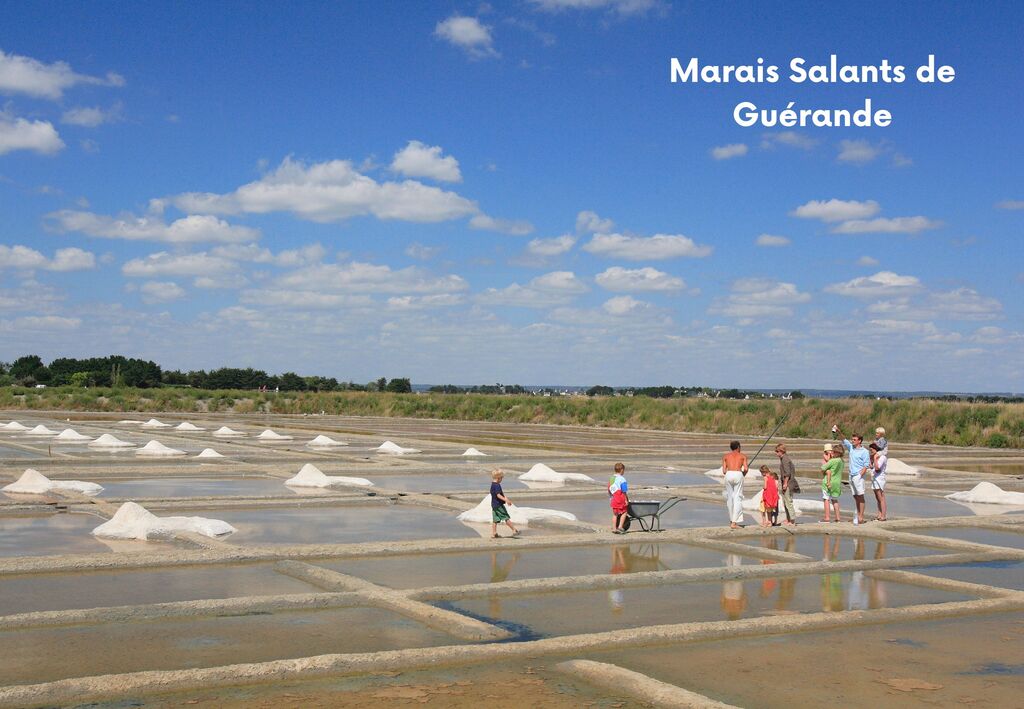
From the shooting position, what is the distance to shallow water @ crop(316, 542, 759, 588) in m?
13.1

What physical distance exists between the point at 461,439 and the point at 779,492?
89.5ft

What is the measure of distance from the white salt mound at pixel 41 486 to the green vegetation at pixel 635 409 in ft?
107

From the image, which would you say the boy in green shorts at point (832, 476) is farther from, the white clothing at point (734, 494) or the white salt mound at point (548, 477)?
the white salt mound at point (548, 477)

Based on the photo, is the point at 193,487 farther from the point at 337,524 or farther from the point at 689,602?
the point at 689,602

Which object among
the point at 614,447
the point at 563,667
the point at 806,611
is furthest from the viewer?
the point at 614,447

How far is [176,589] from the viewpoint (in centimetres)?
1202

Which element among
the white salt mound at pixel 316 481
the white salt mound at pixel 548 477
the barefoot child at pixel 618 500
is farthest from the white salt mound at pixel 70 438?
the barefoot child at pixel 618 500

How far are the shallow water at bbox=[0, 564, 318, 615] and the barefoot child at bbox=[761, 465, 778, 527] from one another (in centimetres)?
818

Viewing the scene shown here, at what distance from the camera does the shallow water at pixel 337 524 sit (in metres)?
16.2

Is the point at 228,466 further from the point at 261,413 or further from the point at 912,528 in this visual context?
the point at 261,413

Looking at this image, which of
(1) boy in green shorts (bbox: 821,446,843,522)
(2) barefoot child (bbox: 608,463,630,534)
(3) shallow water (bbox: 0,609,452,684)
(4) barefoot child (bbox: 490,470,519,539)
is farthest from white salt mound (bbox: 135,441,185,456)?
(3) shallow water (bbox: 0,609,452,684)

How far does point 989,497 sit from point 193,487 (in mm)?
16496

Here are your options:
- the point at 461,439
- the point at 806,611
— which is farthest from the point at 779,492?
the point at 461,439

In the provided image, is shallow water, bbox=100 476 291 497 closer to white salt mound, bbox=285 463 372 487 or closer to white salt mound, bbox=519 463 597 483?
white salt mound, bbox=285 463 372 487
